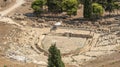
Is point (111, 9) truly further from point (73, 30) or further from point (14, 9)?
point (14, 9)

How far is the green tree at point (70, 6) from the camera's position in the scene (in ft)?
285

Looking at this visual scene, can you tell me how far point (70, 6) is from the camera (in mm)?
86750

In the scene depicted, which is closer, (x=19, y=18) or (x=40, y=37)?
(x=40, y=37)

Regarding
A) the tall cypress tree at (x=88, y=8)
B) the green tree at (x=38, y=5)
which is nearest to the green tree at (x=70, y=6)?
the tall cypress tree at (x=88, y=8)

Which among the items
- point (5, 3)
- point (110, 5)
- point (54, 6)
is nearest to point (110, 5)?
point (110, 5)

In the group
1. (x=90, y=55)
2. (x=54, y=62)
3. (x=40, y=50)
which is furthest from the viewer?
(x=40, y=50)

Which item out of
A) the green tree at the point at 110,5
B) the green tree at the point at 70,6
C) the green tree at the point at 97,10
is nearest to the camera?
the green tree at the point at 97,10

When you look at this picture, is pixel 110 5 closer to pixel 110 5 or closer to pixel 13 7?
pixel 110 5

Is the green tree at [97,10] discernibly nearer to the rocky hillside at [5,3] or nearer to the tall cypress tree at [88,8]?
the tall cypress tree at [88,8]

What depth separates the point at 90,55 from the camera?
224ft

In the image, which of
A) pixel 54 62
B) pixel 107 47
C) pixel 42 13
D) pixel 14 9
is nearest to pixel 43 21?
pixel 42 13

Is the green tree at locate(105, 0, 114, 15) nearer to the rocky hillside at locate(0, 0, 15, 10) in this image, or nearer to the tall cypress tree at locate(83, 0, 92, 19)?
the tall cypress tree at locate(83, 0, 92, 19)

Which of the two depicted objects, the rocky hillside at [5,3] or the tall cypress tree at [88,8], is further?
the rocky hillside at [5,3]

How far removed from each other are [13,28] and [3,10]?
45.0ft
